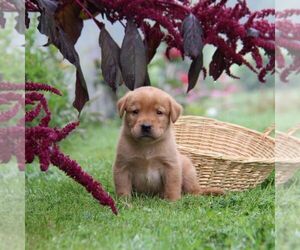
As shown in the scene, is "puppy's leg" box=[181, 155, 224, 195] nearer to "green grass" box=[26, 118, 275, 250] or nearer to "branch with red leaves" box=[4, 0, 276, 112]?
"green grass" box=[26, 118, 275, 250]

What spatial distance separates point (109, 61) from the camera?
182 cm

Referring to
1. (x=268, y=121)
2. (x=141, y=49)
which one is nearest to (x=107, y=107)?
(x=268, y=121)

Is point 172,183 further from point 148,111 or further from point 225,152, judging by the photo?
point 225,152

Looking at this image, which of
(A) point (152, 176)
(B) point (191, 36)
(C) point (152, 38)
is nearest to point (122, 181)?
(A) point (152, 176)

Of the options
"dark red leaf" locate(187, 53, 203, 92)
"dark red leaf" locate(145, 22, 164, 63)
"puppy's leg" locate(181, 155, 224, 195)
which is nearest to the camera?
"dark red leaf" locate(187, 53, 203, 92)

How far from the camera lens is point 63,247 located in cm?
180

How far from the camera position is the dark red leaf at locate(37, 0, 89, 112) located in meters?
1.68

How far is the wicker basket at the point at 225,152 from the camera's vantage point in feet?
9.23

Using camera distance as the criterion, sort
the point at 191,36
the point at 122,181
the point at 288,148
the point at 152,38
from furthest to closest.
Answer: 1. the point at 288,148
2. the point at 122,181
3. the point at 152,38
4. the point at 191,36

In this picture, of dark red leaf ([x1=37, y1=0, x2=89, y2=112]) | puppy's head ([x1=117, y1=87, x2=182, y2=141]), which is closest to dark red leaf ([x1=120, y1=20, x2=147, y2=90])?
dark red leaf ([x1=37, y1=0, x2=89, y2=112])

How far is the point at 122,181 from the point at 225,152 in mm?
926

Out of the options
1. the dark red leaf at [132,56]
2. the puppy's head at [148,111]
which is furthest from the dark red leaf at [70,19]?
the puppy's head at [148,111]

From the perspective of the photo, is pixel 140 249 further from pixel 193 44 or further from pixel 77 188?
pixel 77 188

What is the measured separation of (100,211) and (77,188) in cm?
67
